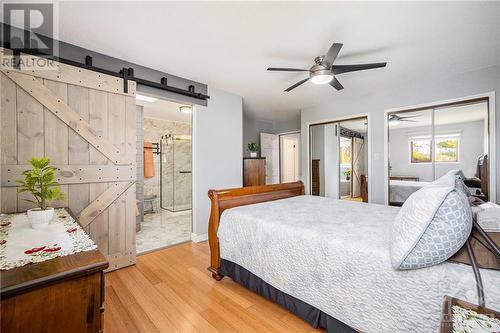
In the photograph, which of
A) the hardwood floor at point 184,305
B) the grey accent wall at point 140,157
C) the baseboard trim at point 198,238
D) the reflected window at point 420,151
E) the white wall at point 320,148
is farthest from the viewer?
the white wall at point 320,148

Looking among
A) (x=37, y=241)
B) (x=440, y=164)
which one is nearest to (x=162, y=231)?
(x=37, y=241)

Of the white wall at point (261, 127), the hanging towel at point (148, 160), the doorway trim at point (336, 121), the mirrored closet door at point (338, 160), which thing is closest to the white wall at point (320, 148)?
the mirrored closet door at point (338, 160)

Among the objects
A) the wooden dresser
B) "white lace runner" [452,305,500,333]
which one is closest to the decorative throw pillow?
"white lace runner" [452,305,500,333]

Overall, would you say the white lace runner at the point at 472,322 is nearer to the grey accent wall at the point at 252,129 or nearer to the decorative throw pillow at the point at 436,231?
the decorative throw pillow at the point at 436,231

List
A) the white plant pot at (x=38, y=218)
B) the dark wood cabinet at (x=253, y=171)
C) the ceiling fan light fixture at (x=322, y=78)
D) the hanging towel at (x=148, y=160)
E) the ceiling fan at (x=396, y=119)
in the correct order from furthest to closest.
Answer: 1. the hanging towel at (x=148, y=160)
2. the dark wood cabinet at (x=253, y=171)
3. the ceiling fan at (x=396, y=119)
4. the ceiling fan light fixture at (x=322, y=78)
5. the white plant pot at (x=38, y=218)

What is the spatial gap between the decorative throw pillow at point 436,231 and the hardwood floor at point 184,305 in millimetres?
941

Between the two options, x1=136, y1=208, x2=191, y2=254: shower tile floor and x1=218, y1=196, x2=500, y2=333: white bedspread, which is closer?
x1=218, y1=196, x2=500, y2=333: white bedspread

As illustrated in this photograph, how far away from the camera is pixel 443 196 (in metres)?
1.06

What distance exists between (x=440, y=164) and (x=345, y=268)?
3233mm

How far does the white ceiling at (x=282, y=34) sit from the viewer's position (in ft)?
5.88

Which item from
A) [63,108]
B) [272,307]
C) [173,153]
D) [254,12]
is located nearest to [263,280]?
[272,307]

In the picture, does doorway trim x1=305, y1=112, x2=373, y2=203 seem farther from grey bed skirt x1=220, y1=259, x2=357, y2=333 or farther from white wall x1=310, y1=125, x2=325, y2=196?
grey bed skirt x1=220, y1=259, x2=357, y2=333

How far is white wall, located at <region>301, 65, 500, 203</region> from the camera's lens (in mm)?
2949

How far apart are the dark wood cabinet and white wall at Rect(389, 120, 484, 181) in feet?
8.13
